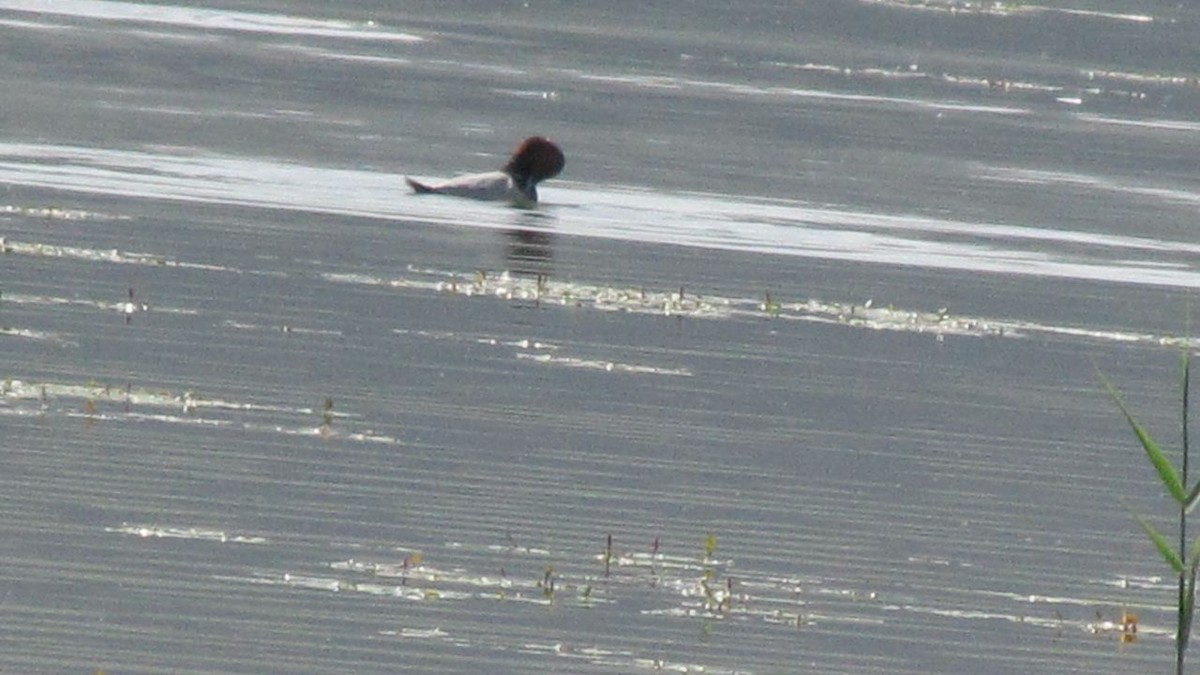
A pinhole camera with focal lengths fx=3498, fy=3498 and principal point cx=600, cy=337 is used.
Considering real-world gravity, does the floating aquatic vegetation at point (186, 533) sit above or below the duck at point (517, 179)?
below

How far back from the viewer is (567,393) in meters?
16.2

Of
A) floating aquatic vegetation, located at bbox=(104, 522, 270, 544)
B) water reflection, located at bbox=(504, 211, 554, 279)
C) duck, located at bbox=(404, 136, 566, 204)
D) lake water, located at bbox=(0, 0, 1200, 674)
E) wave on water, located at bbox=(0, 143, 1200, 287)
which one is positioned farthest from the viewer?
duck, located at bbox=(404, 136, 566, 204)

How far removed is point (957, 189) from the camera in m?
32.1

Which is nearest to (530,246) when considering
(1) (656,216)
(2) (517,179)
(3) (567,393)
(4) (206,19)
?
(1) (656,216)

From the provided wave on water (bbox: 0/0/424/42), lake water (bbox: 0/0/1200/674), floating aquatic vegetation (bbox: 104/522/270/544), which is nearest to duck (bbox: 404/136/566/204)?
lake water (bbox: 0/0/1200/674)

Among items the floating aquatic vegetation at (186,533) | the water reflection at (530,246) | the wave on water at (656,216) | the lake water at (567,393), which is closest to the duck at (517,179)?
the wave on water at (656,216)

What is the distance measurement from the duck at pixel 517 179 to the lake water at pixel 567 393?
251mm

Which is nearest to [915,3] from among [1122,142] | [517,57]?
[517,57]

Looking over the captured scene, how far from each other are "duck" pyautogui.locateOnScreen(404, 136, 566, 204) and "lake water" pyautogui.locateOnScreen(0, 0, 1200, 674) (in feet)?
0.82

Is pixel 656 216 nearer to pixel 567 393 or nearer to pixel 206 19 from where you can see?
pixel 567 393

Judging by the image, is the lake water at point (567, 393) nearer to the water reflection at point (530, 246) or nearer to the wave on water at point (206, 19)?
the water reflection at point (530, 246)

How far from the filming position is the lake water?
11.0 metres

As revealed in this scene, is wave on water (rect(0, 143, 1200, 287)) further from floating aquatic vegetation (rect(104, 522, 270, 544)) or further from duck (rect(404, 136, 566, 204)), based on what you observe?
floating aquatic vegetation (rect(104, 522, 270, 544))

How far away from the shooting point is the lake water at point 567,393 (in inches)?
434
